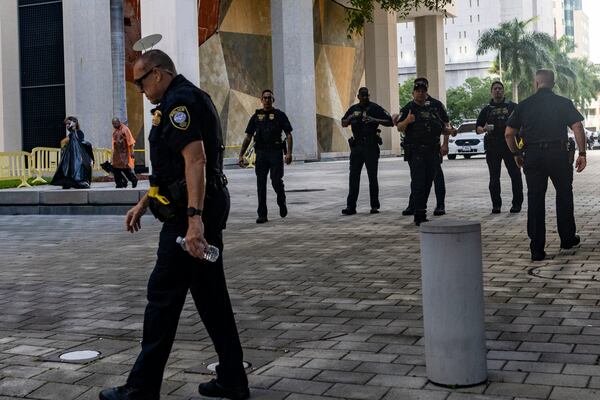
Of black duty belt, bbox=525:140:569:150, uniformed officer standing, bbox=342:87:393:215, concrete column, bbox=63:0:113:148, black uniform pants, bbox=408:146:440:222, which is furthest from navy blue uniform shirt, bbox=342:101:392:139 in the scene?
concrete column, bbox=63:0:113:148

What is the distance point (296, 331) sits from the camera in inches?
220

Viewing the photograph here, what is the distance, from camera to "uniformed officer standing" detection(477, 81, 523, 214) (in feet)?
40.6

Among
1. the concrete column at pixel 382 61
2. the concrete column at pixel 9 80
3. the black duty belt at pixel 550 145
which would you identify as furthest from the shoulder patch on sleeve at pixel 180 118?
the concrete column at pixel 382 61

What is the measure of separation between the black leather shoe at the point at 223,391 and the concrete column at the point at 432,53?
174 ft

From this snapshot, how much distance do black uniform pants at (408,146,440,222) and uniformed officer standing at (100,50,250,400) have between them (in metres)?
7.38

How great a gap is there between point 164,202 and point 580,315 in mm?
3129

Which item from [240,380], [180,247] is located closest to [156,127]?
[180,247]

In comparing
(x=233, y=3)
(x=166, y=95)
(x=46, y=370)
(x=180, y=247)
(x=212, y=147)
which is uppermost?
(x=233, y=3)

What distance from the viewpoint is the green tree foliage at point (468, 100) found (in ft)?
340

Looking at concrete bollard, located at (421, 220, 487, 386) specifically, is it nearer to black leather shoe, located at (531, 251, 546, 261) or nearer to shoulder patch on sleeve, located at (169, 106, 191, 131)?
shoulder patch on sleeve, located at (169, 106, 191, 131)

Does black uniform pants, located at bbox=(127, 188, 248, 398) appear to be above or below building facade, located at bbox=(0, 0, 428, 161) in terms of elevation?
below

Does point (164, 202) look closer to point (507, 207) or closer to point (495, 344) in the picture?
point (495, 344)

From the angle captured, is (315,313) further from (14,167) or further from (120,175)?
(14,167)

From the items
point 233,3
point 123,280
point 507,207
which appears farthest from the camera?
point 233,3
